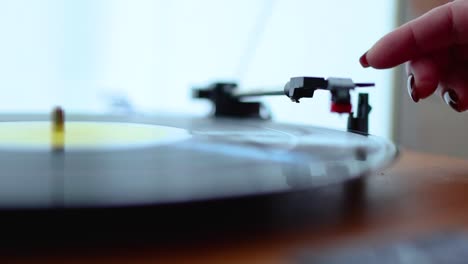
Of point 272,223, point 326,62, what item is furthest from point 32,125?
point 326,62

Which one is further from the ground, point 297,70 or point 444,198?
point 297,70

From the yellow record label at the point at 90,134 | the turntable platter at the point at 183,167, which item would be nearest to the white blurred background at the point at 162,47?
the yellow record label at the point at 90,134

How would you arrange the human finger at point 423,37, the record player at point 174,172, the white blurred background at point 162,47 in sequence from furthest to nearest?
the white blurred background at point 162,47, the human finger at point 423,37, the record player at point 174,172

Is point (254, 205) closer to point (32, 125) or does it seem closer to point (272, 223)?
point (272, 223)

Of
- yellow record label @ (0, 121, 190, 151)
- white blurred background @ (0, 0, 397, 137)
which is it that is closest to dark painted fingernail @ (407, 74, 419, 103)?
yellow record label @ (0, 121, 190, 151)

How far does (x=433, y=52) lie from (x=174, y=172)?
0.33 meters

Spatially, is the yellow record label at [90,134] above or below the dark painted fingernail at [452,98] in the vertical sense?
below

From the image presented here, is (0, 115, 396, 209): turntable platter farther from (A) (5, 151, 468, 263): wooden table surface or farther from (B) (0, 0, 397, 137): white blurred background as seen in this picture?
(B) (0, 0, 397, 137): white blurred background

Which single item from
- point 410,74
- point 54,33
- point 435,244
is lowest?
point 435,244

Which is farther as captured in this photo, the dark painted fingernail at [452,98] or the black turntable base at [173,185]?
the dark painted fingernail at [452,98]

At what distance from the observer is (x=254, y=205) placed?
35 centimetres

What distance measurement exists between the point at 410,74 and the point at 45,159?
37cm

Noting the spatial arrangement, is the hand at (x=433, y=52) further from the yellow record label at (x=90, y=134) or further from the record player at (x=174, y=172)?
the yellow record label at (x=90, y=134)

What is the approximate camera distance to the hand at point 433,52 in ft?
1.60
